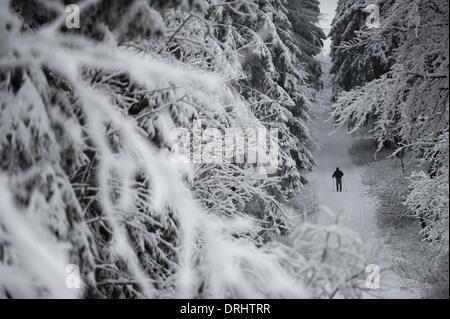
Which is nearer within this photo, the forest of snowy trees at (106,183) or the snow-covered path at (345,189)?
the forest of snowy trees at (106,183)

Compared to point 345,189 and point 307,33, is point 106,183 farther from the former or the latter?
point 307,33

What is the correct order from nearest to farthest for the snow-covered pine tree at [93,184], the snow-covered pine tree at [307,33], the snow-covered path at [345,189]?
the snow-covered pine tree at [93,184]
the snow-covered path at [345,189]
the snow-covered pine tree at [307,33]

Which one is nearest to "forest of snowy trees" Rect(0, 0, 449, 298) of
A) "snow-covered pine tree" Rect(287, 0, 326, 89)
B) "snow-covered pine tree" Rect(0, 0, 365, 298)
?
"snow-covered pine tree" Rect(0, 0, 365, 298)

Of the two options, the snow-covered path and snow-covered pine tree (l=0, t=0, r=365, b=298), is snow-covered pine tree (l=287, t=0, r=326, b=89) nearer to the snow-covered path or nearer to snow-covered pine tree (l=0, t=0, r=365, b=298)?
the snow-covered path

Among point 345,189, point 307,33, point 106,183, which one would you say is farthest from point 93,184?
point 307,33

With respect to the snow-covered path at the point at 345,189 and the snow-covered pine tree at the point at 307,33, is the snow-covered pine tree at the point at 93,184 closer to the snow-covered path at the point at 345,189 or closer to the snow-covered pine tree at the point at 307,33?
the snow-covered path at the point at 345,189

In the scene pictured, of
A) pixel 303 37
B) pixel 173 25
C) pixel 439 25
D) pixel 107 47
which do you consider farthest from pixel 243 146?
pixel 303 37

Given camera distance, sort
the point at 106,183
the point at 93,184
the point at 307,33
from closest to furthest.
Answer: the point at 106,183 → the point at 93,184 → the point at 307,33

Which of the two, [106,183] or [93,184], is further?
[93,184]

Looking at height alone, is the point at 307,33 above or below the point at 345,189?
above

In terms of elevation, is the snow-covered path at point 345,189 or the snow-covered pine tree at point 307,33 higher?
the snow-covered pine tree at point 307,33

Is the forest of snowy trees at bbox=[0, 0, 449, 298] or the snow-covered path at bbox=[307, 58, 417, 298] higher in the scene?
the forest of snowy trees at bbox=[0, 0, 449, 298]

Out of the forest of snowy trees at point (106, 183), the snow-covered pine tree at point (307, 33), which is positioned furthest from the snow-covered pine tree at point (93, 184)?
the snow-covered pine tree at point (307, 33)

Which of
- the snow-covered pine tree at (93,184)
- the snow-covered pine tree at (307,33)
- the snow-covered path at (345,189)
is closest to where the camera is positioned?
the snow-covered pine tree at (93,184)
